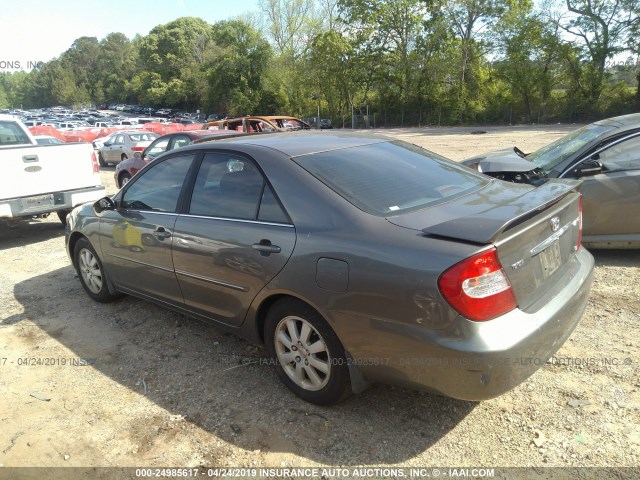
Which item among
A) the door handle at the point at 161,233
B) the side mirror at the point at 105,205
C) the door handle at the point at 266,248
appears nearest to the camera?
the door handle at the point at 266,248

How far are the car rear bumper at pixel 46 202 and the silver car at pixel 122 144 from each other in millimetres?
10105

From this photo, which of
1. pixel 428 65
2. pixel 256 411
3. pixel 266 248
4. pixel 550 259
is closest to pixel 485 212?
pixel 550 259

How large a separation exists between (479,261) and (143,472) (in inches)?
81.8

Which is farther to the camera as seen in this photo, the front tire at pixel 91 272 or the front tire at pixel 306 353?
the front tire at pixel 91 272

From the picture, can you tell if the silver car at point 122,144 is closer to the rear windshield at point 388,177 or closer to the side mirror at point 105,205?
the side mirror at point 105,205

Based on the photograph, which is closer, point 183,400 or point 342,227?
point 342,227

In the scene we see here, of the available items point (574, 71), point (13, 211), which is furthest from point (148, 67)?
point (13, 211)

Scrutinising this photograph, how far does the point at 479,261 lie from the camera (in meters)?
2.33

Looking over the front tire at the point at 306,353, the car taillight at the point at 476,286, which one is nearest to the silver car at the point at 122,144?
the front tire at the point at 306,353

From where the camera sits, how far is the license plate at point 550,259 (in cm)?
276

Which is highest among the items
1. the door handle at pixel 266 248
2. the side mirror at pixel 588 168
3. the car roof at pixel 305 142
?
the car roof at pixel 305 142

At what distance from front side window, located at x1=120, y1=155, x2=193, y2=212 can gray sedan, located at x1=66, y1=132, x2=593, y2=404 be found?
0.02 meters

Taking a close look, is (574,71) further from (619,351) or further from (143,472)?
(143,472)

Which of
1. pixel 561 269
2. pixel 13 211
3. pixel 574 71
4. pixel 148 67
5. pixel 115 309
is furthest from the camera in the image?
pixel 148 67
